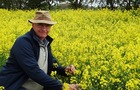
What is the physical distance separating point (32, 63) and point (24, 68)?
11cm

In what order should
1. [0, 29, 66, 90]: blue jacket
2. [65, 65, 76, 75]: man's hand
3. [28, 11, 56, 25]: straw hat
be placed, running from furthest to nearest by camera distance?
1. [65, 65, 76, 75]: man's hand
2. [28, 11, 56, 25]: straw hat
3. [0, 29, 66, 90]: blue jacket

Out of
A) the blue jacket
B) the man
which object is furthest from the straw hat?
the blue jacket

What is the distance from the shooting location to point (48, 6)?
23438 millimetres

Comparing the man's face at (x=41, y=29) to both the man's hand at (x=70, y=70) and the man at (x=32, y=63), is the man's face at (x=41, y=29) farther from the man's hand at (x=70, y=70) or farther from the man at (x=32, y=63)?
the man's hand at (x=70, y=70)

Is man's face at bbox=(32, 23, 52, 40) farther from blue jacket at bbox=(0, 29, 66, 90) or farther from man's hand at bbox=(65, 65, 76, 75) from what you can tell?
man's hand at bbox=(65, 65, 76, 75)

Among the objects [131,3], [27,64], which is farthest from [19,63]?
[131,3]

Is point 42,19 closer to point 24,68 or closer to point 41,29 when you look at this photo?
point 41,29

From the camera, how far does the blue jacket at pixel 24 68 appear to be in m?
4.91

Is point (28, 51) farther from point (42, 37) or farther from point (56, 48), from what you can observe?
point (56, 48)

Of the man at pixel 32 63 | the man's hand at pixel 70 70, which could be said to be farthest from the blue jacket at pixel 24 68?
the man's hand at pixel 70 70

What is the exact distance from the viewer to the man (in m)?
4.92

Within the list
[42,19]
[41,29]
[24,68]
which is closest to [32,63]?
[24,68]

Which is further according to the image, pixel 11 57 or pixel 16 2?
pixel 16 2

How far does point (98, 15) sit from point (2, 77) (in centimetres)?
924
